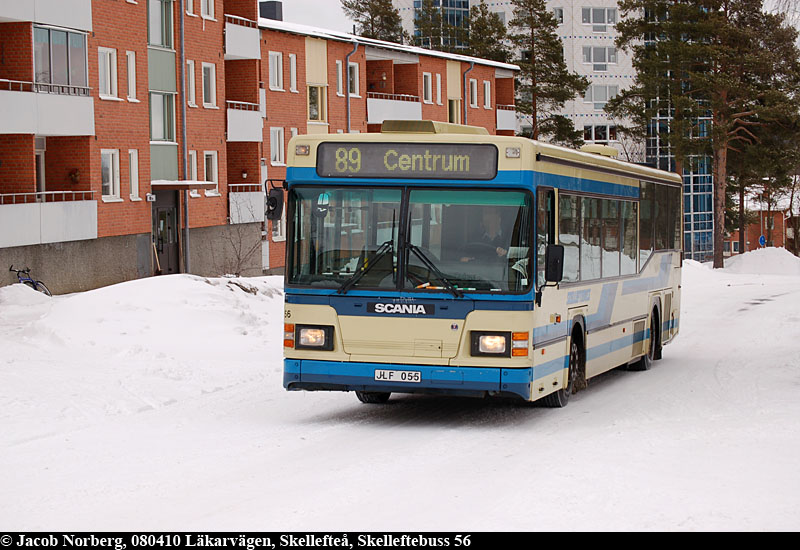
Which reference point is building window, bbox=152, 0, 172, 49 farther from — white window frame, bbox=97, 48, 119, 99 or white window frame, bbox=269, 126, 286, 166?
white window frame, bbox=269, 126, 286, 166

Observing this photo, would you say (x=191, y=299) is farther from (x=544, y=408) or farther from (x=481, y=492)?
(x=481, y=492)

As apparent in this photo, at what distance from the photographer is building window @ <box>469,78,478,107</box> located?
76688 mm

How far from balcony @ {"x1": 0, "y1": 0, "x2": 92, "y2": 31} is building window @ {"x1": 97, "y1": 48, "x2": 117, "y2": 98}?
2.10m

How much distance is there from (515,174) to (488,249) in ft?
2.57

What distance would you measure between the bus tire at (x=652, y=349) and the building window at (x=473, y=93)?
187ft

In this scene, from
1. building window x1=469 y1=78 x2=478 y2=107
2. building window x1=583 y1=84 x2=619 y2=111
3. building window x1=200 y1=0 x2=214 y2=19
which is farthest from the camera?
building window x1=583 y1=84 x2=619 y2=111

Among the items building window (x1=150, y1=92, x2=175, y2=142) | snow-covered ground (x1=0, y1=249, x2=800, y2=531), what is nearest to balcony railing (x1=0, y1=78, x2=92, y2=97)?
building window (x1=150, y1=92, x2=175, y2=142)

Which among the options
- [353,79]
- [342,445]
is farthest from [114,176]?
[342,445]

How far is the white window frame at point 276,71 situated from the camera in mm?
56562

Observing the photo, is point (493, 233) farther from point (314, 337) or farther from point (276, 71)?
point (276, 71)

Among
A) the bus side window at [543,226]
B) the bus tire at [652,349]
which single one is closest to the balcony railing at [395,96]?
the bus tire at [652,349]

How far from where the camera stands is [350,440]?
11.8 m

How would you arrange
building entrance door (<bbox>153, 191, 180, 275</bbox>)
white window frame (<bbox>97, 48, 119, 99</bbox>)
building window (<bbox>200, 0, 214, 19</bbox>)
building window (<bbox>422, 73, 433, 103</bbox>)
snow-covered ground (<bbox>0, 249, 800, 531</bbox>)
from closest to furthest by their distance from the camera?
snow-covered ground (<bbox>0, 249, 800, 531</bbox>)
white window frame (<bbox>97, 48, 119, 99</bbox>)
building entrance door (<bbox>153, 191, 180, 275</bbox>)
building window (<bbox>200, 0, 214, 19</bbox>)
building window (<bbox>422, 73, 433, 103</bbox>)

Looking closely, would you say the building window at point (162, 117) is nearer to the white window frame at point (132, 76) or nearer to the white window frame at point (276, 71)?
the white window frame at point (132, 76)
